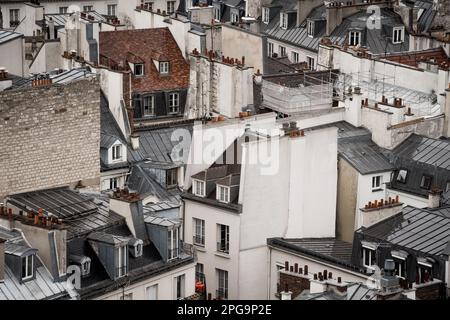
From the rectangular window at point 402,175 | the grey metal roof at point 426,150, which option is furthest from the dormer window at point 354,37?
the rectangular window at point 402,175

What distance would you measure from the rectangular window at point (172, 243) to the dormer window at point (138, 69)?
20.5 meters

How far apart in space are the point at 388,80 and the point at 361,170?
10996 millimetres

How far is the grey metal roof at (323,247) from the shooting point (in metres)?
66.6

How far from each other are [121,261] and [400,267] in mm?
9053

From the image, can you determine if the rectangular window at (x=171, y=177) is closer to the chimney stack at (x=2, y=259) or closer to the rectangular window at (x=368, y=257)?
the rectangular window at (x=368, y=257)

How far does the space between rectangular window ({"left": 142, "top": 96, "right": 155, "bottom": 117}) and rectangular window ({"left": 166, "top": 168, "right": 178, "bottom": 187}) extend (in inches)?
430

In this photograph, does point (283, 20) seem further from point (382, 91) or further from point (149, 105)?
point (149, 105)

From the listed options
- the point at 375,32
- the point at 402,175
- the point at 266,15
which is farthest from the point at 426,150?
the point at 266,15

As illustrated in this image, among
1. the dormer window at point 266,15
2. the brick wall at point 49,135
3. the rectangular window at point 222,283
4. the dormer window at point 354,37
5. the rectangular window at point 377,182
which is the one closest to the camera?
the brick wall at point 49,135

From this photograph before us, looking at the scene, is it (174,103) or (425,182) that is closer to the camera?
(425,182)

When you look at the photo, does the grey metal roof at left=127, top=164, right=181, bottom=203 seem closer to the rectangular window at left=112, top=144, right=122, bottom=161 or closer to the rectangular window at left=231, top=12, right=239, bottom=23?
the rectangular window at left=112, top=144, right=122, bottom=161

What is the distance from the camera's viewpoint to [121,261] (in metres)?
61.5

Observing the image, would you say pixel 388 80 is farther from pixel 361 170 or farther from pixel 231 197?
pixel 231 197

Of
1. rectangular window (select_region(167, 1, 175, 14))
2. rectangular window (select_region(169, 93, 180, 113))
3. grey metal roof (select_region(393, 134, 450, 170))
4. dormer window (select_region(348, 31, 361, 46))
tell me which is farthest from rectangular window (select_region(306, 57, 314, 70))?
grey metal roof (select_region(393, 134, 450, 170))
